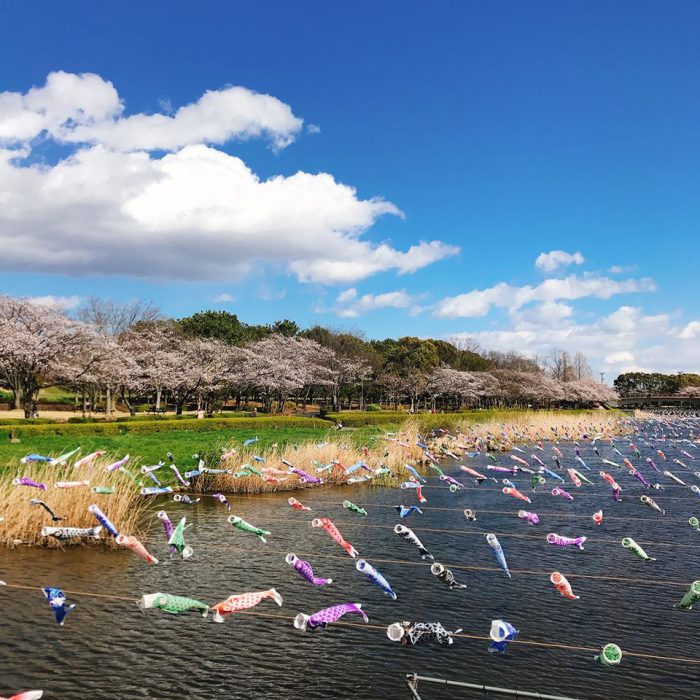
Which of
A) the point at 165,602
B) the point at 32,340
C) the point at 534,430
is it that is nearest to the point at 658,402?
the point at 534,430

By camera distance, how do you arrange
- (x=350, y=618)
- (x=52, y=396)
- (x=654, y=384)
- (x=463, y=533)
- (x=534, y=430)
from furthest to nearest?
(x=654, y=384)
(x=52, y=396)
(x=534, y=430)
(x=463, y=533)
(x=350, y=618)

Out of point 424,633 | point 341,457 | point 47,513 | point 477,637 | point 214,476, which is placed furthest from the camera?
point 341,457

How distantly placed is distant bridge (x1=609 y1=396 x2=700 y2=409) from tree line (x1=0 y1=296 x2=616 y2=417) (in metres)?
4.48

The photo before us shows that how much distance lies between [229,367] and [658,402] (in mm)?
103874

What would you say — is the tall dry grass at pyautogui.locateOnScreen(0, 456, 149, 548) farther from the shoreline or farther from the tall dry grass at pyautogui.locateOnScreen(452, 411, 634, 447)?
the tall dry grass at pyautogui.locateOnScreen(452, 411, 634, 447)

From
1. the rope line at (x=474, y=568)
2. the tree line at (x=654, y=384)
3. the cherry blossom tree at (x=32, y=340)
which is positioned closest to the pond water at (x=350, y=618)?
the rope line at (x=474, y=568)

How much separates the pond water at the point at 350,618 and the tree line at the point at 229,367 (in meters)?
28.7

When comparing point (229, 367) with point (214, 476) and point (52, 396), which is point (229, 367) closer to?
point (52, 396)

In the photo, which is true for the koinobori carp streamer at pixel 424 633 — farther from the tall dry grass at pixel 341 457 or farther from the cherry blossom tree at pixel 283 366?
the cherry blossom tree at pixel 283 366

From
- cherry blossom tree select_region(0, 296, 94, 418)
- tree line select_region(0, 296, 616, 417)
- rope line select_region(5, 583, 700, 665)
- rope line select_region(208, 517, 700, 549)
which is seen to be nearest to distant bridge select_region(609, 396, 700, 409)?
tree line select_region(0, 296, 616, 417)

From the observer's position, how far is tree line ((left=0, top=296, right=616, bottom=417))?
41844mm

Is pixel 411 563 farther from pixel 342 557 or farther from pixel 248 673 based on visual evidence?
pixel 248 673

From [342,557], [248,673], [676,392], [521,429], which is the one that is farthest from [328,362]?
[676,392]

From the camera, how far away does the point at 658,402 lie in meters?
131
